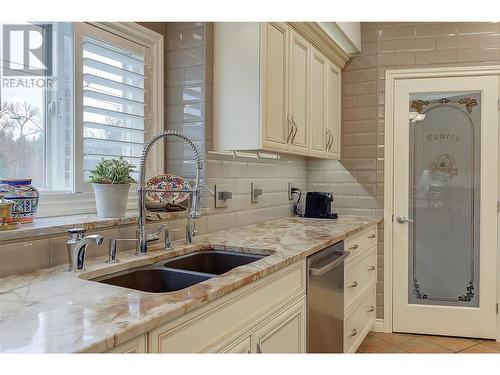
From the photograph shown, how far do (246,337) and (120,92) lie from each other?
1.43 meters

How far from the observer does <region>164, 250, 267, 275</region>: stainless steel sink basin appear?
196 centimetres

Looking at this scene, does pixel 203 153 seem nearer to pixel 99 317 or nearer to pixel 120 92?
pixel 120 92

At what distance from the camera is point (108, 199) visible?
1.86 m

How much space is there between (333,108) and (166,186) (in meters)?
1.71

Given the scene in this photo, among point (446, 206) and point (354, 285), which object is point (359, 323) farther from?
point (446, 206)

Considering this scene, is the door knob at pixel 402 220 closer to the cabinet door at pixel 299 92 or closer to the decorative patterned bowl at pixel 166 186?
the cabinet door at pixel 299 92

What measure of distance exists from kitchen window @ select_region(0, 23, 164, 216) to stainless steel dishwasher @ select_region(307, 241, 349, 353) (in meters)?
1.04

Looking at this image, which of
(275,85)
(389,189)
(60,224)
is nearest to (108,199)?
(60,224)

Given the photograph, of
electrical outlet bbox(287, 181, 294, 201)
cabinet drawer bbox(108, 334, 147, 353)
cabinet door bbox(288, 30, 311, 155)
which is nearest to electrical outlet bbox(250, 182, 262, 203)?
cabinet door bbox(288, 30, 311, 155)

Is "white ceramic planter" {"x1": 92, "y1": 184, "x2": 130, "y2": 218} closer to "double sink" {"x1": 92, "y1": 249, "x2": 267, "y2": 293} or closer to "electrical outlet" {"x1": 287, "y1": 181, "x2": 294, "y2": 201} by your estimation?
"double sink" {"x1": 92, "y1": 249, "x2": 267, "y2": 293}

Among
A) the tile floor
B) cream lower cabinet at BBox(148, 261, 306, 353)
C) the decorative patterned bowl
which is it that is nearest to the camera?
cream lower cabinet at BBox(148, 261, 306, 353)

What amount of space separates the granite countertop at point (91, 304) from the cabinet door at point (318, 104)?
49.4 inches

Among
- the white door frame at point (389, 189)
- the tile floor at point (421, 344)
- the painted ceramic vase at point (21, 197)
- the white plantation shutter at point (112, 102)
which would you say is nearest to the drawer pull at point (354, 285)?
the tile floor at point (421, 344)

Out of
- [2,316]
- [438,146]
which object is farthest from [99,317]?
[438,146]
